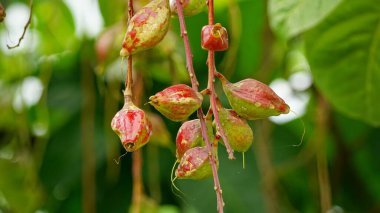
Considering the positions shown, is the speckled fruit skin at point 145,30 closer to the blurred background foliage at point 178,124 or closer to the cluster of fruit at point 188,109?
the cluster of fruit at point 188,109

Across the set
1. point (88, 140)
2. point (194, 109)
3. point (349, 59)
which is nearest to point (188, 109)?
point (194, 109)

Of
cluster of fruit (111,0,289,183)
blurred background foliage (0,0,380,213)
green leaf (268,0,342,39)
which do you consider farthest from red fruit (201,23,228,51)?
blurred background foliage (0,0,380,213)

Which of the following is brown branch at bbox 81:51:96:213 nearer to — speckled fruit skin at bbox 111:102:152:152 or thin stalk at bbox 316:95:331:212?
thin stalk at bbox 316:95:331:212

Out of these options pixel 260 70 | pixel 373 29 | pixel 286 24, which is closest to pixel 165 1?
pixel 286 24

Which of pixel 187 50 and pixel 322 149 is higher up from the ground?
pixel 187 50

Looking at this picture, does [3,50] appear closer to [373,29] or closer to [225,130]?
[373,29]

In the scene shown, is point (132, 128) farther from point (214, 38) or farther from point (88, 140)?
point (88, 140)

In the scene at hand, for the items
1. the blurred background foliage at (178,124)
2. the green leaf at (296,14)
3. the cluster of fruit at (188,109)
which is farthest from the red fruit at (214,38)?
the blurred background foliage at (178,124)
